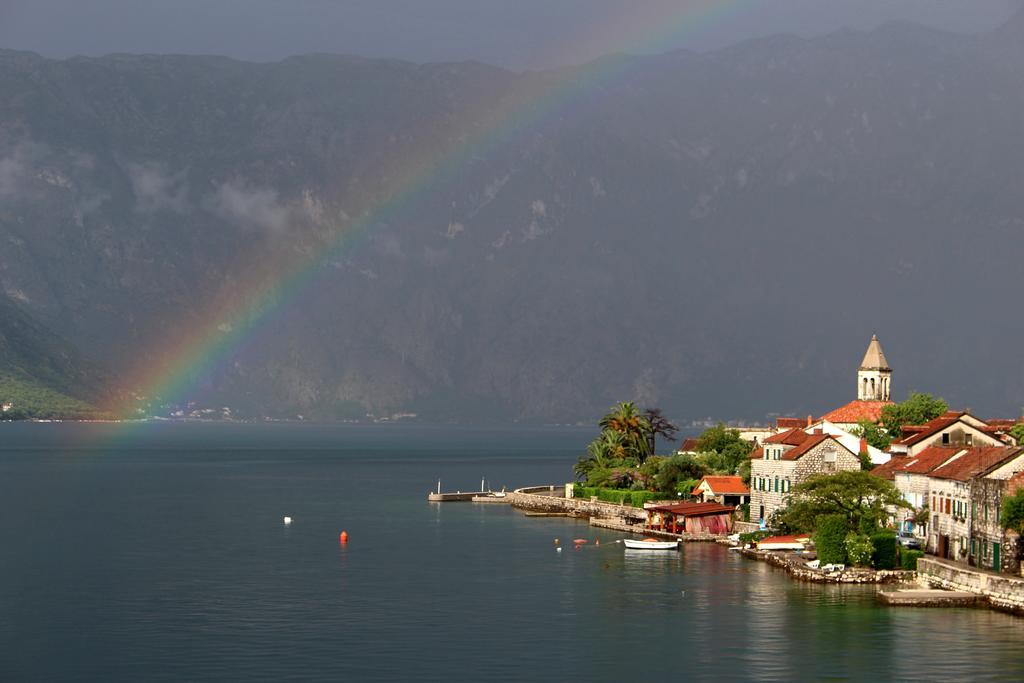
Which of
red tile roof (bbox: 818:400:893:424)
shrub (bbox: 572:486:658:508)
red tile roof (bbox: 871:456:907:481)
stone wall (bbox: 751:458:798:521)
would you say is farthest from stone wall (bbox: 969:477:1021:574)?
shrub (bbox: 572:486:658:508)

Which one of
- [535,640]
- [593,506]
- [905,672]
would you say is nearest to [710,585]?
[535,640]

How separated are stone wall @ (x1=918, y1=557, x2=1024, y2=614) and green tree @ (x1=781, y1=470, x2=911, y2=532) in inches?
370

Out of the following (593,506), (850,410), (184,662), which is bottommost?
(184,662)

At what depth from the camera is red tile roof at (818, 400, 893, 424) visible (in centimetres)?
17000

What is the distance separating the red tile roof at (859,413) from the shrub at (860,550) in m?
57.3

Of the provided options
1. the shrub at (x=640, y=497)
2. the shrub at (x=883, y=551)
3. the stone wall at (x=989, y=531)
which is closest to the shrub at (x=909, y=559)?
the shrub at (x=883, y=551)

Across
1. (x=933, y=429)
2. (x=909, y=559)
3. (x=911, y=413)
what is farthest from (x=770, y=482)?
(x=909, y=559)

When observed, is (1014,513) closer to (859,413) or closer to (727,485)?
(727,485)

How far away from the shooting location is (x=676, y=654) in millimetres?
84625

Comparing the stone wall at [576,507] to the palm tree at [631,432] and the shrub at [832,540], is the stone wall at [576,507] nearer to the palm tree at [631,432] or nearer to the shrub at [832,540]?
the palm tree at [631,432]

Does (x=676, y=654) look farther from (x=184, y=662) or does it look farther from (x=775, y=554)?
(x=775, y=554)

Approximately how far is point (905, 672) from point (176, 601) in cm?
4981

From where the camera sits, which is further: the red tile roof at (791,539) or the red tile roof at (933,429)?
the red tile roof at (933,429)

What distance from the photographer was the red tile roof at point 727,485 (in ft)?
501
